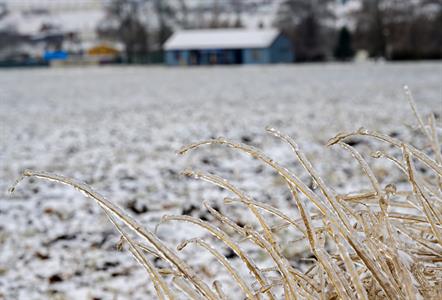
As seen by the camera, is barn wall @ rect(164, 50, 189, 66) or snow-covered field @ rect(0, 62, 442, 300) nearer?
snow-covered field @ rect(0, 62, 442, 300)

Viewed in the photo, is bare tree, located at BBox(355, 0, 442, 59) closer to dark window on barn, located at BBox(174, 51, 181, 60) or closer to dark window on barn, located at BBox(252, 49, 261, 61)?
dark window on barn, located at BBox(252, 49, 261, 61)

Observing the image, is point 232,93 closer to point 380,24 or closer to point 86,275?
point 86,275

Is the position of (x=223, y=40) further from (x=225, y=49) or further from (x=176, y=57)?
(x=176, y=57)

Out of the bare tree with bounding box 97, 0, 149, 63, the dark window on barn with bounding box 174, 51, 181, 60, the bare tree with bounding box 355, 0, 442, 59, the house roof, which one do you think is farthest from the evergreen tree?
the bare tree with bounding box 97, 0, 149, 63

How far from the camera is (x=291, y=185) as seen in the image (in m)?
0.99

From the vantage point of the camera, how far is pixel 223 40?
210 ft

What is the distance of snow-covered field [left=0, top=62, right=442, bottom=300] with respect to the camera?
365cm

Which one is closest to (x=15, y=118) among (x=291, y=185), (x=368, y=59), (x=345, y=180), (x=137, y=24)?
(x=345, y=180)

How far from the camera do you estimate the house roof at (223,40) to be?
62.6m

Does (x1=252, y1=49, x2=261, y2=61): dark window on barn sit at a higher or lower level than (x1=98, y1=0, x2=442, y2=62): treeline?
lower

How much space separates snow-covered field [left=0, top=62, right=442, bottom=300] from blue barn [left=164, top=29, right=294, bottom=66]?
46942mm

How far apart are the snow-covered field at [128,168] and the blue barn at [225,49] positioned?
46.9m

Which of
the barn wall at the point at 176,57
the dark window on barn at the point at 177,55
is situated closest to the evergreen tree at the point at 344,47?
the barn wall at the point at 176,57

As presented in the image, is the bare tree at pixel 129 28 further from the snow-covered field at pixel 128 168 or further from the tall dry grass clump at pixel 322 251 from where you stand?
the tall dry grass clump at pixel 322 251
